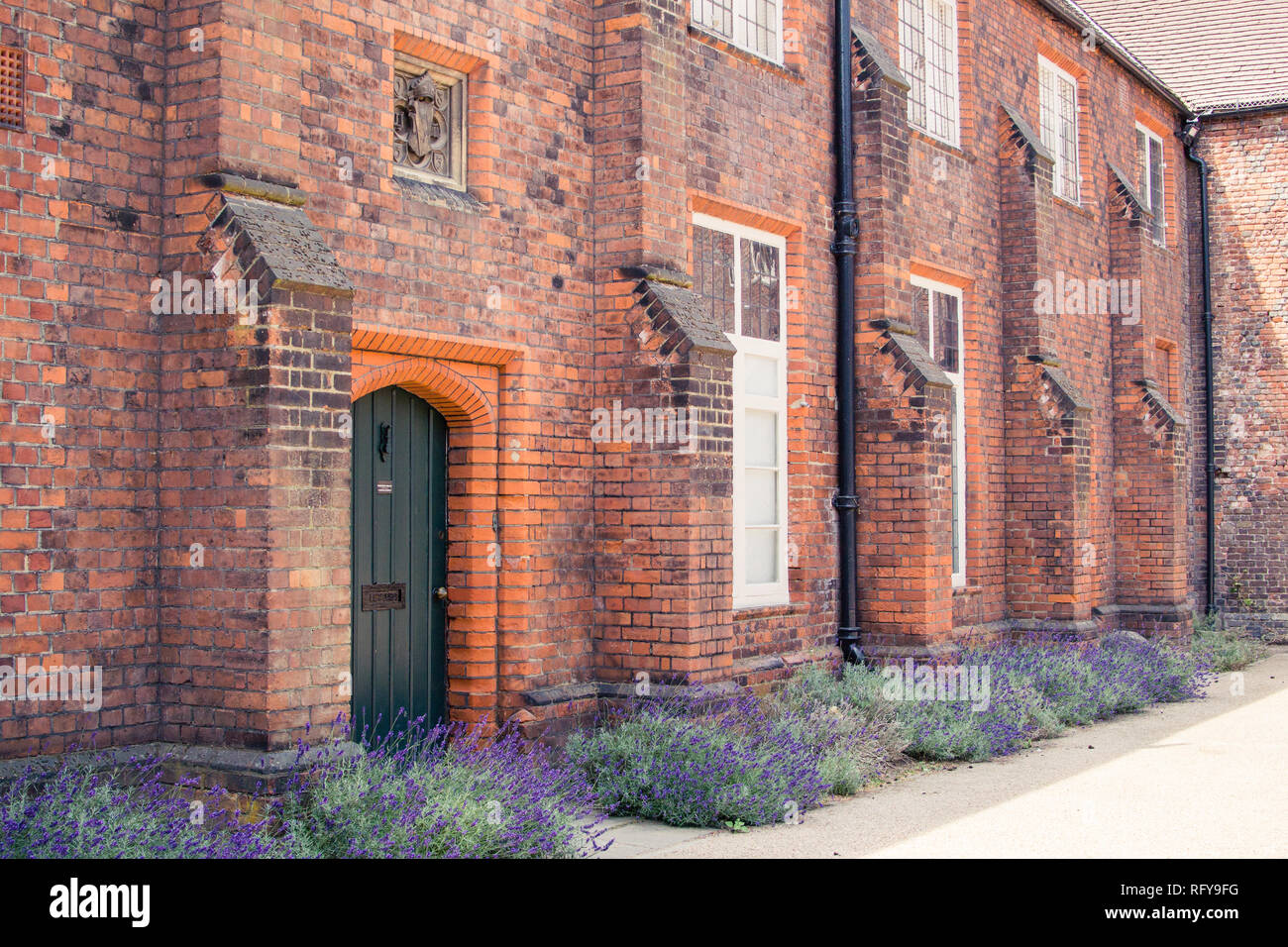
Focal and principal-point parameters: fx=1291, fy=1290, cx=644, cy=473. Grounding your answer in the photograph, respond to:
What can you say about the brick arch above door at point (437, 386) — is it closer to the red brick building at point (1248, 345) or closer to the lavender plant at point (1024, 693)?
the lavender plant at point (1024, 693)

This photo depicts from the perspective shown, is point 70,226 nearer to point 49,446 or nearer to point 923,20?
point 49,446

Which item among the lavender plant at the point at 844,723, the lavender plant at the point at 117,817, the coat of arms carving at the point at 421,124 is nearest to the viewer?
the lavender plant at the point at 117,817

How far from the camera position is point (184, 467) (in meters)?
6.24

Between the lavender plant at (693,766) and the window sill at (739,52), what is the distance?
4.98 m

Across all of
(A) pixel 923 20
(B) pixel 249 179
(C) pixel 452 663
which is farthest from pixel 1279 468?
(B) pixel 249 179

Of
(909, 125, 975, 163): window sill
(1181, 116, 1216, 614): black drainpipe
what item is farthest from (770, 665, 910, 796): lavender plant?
(1181, 116, 1216, 614): black drainpipe

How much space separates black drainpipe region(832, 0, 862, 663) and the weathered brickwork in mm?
12642

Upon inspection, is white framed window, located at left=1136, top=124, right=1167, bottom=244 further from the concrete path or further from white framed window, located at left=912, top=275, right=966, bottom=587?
the concrete path

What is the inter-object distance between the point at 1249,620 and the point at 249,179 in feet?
64.2

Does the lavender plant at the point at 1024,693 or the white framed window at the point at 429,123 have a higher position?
the white framed window at the point at 429,123

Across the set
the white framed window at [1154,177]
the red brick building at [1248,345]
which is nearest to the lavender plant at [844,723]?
the white framed window at [1154,177]

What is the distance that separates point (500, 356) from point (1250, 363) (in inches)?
679

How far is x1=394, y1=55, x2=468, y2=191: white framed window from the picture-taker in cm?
776

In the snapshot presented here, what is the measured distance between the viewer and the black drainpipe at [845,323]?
1159cm
